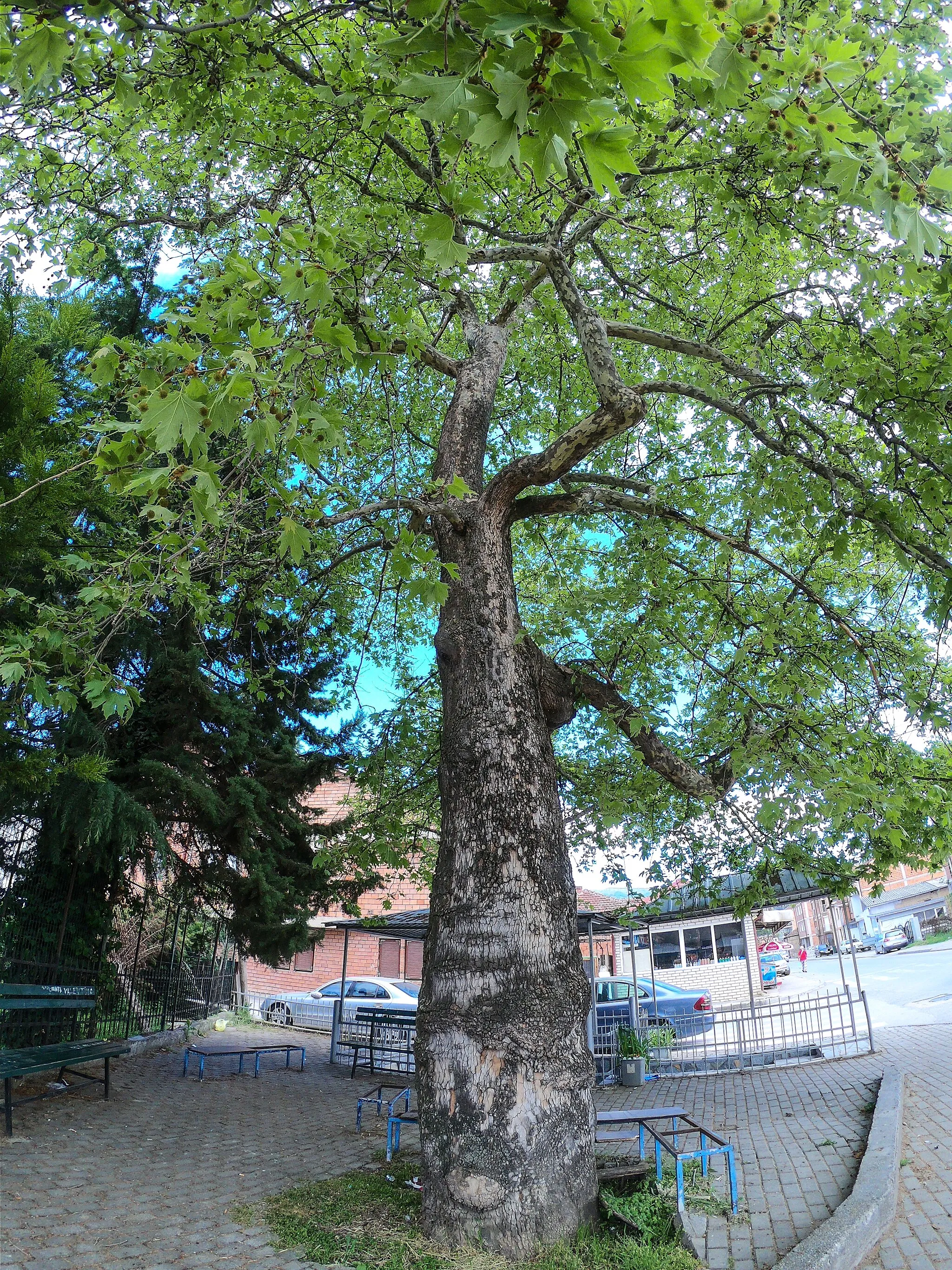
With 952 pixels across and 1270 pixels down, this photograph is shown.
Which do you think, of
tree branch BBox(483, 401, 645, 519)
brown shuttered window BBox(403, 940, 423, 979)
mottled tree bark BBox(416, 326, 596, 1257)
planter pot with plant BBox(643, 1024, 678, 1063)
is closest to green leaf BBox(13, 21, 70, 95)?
tree branch BBox(483, 401, 645, 519)

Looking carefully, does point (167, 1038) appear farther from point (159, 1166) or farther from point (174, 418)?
point (174, 418)

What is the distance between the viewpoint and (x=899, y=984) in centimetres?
2886

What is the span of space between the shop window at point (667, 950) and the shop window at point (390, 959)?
8.43 metres

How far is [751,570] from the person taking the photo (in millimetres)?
10609

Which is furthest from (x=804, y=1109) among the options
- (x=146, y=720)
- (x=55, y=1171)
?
(x=146, y=720)

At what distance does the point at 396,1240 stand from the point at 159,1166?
102 inches

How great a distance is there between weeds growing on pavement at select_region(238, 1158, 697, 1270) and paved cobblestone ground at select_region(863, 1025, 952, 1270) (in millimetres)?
1247

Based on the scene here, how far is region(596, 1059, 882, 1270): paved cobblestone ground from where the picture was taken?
5184mm

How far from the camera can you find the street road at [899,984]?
20.1 m

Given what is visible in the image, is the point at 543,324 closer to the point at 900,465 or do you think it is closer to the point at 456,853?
the point at 900,465

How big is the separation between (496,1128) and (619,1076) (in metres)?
10.2

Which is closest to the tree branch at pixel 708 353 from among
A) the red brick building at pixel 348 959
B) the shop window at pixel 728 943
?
the red brick building at pixel 348 959

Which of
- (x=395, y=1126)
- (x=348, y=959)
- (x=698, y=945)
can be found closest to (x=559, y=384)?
(x=395, y=1126)

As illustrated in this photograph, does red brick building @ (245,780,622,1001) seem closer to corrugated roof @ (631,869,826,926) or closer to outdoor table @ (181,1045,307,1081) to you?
corrugated roof @ (631,869,826,926)
